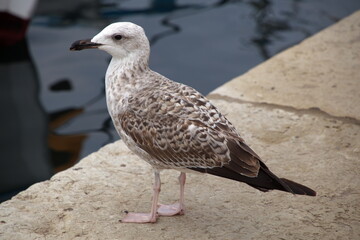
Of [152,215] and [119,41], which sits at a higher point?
[119,41]

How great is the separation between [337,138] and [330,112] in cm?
45

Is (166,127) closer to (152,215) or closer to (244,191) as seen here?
(152,215)

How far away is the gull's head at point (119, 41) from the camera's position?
4.11 metres

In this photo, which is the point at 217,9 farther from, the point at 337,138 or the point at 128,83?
the point at 128,83

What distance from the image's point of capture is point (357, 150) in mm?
4980

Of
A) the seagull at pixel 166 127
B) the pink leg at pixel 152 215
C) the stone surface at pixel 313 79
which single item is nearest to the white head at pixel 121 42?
the seagull at pixel 166 127

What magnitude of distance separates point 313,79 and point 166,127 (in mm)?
2686

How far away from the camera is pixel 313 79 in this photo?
20.4 feet

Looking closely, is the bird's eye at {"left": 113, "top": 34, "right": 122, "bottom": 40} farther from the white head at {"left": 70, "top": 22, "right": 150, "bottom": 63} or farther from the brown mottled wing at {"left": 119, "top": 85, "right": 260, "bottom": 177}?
the brown mottled wing at {"left": 119, "top": 85, "right": 260, "bottom": 177}

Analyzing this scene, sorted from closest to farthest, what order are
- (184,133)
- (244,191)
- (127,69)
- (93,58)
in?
(184,133) < (127,69) < (244,191) < (93,58)

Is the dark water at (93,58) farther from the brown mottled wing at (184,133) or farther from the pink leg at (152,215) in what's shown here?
the brown mottled wing at (184,133)

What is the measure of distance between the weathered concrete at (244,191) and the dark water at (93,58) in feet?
7.85

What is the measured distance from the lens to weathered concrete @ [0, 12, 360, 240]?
13.5 feet

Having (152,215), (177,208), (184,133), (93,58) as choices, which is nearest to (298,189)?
(184,133)
